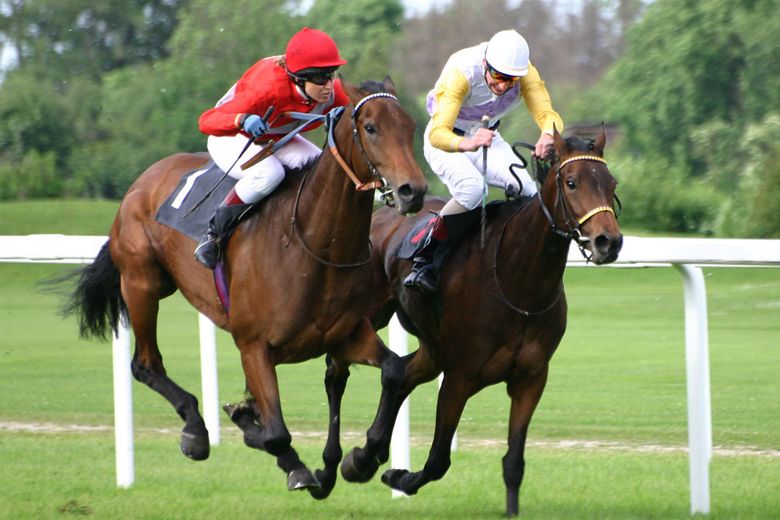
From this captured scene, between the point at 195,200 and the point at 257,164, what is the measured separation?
0.64 meters

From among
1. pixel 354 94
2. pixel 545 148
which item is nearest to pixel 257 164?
pixel 354 94

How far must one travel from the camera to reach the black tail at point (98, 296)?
23.3 feet

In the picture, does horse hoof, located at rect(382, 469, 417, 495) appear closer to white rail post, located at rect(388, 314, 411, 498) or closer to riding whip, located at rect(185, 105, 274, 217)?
white rail post, located at rect(388, 314, 411, 498)

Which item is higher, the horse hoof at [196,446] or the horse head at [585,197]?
the horse head at [585,197]

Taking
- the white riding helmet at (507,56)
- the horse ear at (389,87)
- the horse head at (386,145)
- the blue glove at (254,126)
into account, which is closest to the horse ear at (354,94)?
the horse head at (386,145)

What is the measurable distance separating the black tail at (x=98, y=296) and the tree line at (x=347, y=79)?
22.5m

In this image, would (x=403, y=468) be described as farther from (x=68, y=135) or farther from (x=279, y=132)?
(x=68, y=135)

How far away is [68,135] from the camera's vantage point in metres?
40.3

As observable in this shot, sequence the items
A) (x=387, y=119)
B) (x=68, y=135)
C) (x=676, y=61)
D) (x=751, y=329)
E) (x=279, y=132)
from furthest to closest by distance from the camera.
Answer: (x=676, y=61) < (x=68, y=135) < (x=751, y=329) < (x=279, y=132) < (x=387, y=119)

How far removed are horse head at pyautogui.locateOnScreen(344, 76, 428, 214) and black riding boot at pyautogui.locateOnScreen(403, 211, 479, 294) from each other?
835 millimetres

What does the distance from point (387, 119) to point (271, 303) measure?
0.96 meters

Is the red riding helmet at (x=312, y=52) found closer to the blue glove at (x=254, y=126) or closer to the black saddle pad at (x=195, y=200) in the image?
the blue glove at (x=254, y=126)

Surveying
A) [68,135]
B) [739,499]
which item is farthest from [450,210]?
[68,135]

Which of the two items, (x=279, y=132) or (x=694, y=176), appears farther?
(x=694, y=176)
